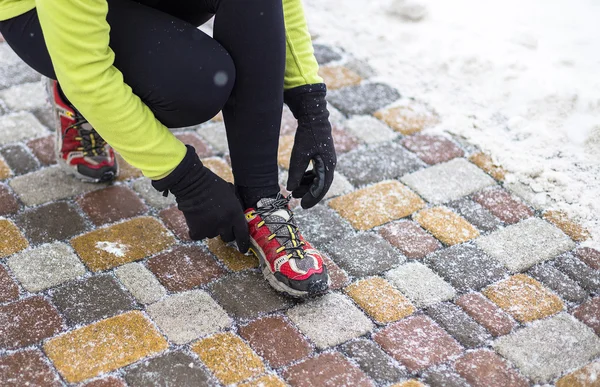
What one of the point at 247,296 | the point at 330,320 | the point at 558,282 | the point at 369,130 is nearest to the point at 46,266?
the point at 247,296

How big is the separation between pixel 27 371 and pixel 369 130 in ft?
4.65

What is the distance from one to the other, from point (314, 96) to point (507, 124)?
0.92m

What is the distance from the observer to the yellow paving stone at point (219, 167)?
2314 millimetres

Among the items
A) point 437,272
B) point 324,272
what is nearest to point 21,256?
point 324,272

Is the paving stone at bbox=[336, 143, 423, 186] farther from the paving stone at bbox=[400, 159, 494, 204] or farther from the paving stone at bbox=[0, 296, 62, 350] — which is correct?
the paving stone at bbox=[0, 296, 62, 350]

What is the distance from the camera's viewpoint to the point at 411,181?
2.30 m

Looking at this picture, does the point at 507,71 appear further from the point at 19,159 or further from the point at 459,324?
the point at 19,159

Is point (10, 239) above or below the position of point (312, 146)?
below

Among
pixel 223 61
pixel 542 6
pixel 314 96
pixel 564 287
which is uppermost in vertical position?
pixel 223 61

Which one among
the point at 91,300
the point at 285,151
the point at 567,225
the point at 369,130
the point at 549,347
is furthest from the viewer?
the point at 369,130

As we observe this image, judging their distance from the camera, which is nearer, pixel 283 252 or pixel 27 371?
pixel 27 371

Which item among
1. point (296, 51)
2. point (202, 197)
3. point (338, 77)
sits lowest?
point (338, 77)

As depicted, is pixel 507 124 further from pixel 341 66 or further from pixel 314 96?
pixel 314 96

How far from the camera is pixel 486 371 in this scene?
5.29 ft
